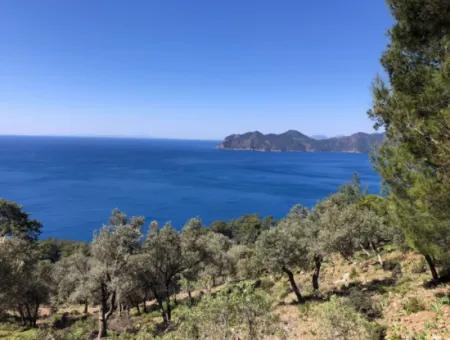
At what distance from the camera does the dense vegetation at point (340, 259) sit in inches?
344

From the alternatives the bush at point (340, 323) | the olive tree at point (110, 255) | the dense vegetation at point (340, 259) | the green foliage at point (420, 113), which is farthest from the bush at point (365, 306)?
the olive tree at point (110, 255)

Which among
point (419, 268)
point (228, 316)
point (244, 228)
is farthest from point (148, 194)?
point (228, 316)

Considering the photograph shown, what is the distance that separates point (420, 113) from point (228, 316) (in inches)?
309

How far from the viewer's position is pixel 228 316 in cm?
947

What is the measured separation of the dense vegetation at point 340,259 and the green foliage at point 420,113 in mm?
30

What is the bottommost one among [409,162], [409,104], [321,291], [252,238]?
[252,238]

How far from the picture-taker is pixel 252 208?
106 metres

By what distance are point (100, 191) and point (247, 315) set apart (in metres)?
119

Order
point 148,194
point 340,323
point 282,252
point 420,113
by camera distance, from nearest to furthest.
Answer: point 420,113, point 340,323, point 282,252, point 148,194

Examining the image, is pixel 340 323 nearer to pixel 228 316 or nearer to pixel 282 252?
pixel 228 316

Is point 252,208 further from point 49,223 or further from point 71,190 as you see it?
point 71,190

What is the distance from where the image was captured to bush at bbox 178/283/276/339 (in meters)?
9.34

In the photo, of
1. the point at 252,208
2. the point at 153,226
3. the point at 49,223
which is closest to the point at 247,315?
the point at 153,226

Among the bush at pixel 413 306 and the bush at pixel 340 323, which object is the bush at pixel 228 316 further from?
the bush at pixel 413 306
